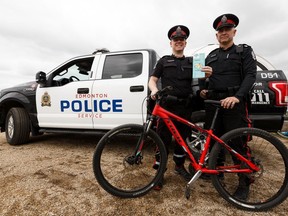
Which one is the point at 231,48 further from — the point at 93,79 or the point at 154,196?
the point at 93,79

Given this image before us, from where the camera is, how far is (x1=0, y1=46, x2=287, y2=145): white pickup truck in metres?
2.56

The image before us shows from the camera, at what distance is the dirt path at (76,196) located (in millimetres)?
1642

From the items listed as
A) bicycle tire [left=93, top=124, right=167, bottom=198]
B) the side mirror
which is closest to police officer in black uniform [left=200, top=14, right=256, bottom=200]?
bicycle tire [left=93, top=124, right=167, bottom=198]

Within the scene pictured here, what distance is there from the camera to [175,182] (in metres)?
2.20

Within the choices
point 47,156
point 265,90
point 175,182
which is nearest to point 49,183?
point 47,156

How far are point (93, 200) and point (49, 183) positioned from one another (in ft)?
2.26

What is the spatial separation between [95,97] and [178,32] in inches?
68.4

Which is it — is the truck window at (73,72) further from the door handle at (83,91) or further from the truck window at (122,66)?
the truck window at (122,66)

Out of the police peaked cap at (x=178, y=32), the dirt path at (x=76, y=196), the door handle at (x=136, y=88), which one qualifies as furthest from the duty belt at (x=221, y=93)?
the door handle at (x=136, y=88)

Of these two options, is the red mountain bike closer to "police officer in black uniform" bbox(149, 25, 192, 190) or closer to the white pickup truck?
"police officer in black uniform" bbox(149, 25, 192, 190)

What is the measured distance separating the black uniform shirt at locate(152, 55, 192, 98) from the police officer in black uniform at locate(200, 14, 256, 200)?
0.77 ft

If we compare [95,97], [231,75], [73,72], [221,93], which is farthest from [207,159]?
[73,72]

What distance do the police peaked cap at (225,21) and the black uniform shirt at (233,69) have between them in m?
0.24

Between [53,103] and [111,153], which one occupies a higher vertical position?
[53,103]
